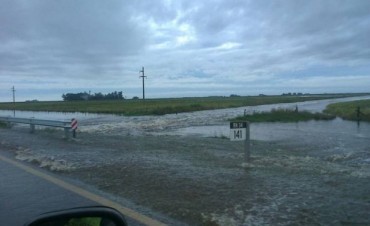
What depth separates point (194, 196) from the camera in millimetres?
8180

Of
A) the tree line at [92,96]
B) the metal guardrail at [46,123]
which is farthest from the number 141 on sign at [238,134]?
the tree line at [92,96]

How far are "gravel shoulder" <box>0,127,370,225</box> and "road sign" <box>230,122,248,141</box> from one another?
2.31 feet

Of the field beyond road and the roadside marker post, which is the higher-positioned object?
the roadside marker post

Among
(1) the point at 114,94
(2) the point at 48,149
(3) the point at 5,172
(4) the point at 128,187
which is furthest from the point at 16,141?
(1) the point at 114,94

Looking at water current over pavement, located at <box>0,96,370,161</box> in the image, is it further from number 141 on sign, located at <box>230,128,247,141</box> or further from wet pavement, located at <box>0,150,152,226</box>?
wet pavement, located at <box>0,150,152,226</box>

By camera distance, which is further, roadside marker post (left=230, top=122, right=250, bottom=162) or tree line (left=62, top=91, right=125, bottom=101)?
tree line (left=62, top=91, right=125, bottom=101)

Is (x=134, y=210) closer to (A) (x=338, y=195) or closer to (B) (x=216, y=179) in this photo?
(B) (x=216, y=179)

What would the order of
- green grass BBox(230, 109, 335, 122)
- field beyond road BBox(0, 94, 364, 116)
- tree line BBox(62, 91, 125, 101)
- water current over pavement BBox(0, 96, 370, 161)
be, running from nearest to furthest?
water current over pavement BBox(0, 96, 370, 161)
green grass BBox(230, 109, 335, 122)
field beyond road BBox(0, 94, 364, 116)
tree line BBox(62, 91, 125, 101)

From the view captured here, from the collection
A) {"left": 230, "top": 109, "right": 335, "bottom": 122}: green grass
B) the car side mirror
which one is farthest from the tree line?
the car side mirror

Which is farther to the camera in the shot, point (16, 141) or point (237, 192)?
point (16, 141)

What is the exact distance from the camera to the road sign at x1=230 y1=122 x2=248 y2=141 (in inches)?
437

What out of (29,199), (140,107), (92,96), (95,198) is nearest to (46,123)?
(29,199)

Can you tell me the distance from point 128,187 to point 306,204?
3.58m

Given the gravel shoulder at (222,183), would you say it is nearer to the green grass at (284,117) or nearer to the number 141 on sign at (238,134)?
the number 141 on sign at (238,134)
